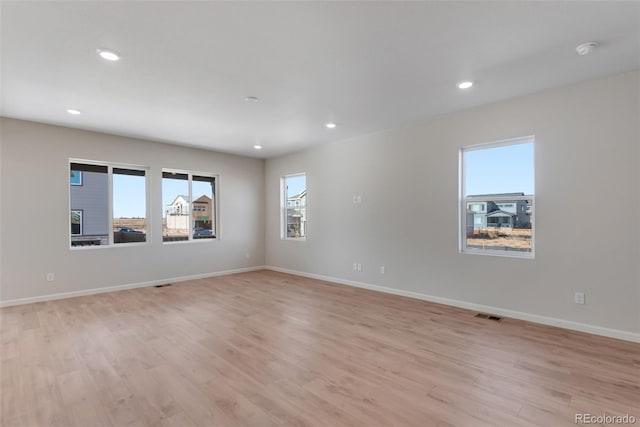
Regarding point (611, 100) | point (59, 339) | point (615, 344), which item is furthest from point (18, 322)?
point (611, 100)

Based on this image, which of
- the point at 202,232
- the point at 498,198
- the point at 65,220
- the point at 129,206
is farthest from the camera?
the point at 202,232

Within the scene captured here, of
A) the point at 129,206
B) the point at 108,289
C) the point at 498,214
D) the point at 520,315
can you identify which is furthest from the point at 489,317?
the point at 129,206

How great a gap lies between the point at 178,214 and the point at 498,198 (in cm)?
564

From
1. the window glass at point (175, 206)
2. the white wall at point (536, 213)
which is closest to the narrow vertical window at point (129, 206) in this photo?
the window glass at point (175, 206)

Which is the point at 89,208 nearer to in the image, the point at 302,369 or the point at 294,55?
the point at 294,55

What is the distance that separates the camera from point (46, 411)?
198cm

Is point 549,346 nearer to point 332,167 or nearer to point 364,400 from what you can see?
point 364,400

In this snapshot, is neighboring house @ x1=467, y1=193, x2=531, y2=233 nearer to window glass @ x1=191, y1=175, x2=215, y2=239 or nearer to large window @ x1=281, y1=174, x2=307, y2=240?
large window @ x1=281, y1=174, x2=307, y2=240

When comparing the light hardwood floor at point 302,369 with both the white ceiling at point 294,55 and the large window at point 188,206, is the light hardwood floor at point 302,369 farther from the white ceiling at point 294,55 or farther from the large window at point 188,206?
the white ceiling at point 294,55

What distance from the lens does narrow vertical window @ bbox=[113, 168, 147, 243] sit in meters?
5.41

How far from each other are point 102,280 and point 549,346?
6210 mm

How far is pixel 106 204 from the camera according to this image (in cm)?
530

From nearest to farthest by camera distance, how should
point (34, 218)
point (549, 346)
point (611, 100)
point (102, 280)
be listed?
point (549, 346), point (611, 100), point (34, 218), point (102, 280)

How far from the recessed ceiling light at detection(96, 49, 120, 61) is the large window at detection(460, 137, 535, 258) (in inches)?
162
